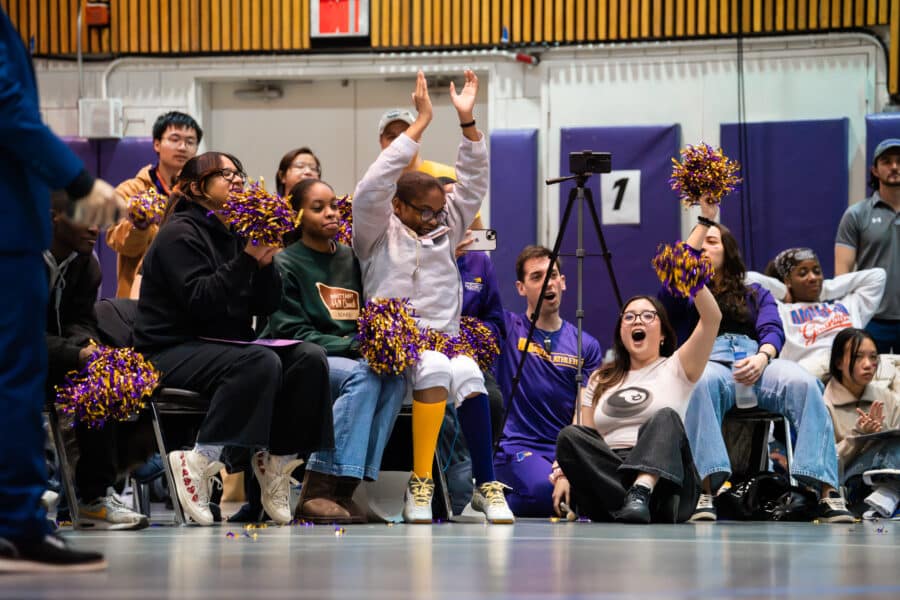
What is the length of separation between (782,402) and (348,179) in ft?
17.8

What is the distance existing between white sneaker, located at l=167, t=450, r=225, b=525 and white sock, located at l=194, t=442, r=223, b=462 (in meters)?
0.01

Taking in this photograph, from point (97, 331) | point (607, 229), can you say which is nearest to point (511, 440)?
point (97, 331)

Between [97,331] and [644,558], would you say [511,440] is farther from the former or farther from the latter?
[644,558]

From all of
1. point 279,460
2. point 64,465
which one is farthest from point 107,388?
point 279,460

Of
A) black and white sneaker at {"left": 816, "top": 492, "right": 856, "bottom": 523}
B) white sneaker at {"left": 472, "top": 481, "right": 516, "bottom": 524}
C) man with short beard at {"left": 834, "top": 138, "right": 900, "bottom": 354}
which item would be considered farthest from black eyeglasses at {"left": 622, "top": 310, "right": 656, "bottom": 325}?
man with short beard at {"left": 834, "top": 138, "right": 900, "bottom": 354}

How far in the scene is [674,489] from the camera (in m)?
5.05

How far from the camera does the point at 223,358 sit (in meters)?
4.52

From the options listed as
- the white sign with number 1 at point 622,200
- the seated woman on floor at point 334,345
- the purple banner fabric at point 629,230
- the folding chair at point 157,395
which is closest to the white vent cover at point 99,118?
the purple banner fabric at point 629,230

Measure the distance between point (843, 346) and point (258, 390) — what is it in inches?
119

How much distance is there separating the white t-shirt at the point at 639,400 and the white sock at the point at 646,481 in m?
0.27

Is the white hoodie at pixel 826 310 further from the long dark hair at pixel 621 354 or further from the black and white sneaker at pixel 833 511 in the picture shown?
the black and white sneaker at pixel 833 511

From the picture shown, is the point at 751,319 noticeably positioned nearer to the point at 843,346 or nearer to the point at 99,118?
the point at 843,346

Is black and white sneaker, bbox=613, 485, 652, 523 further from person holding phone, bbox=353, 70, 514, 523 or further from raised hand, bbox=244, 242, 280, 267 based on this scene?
raised hand, bbox=244, 242, 280, 267

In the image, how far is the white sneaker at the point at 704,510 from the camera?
5.29 meters
